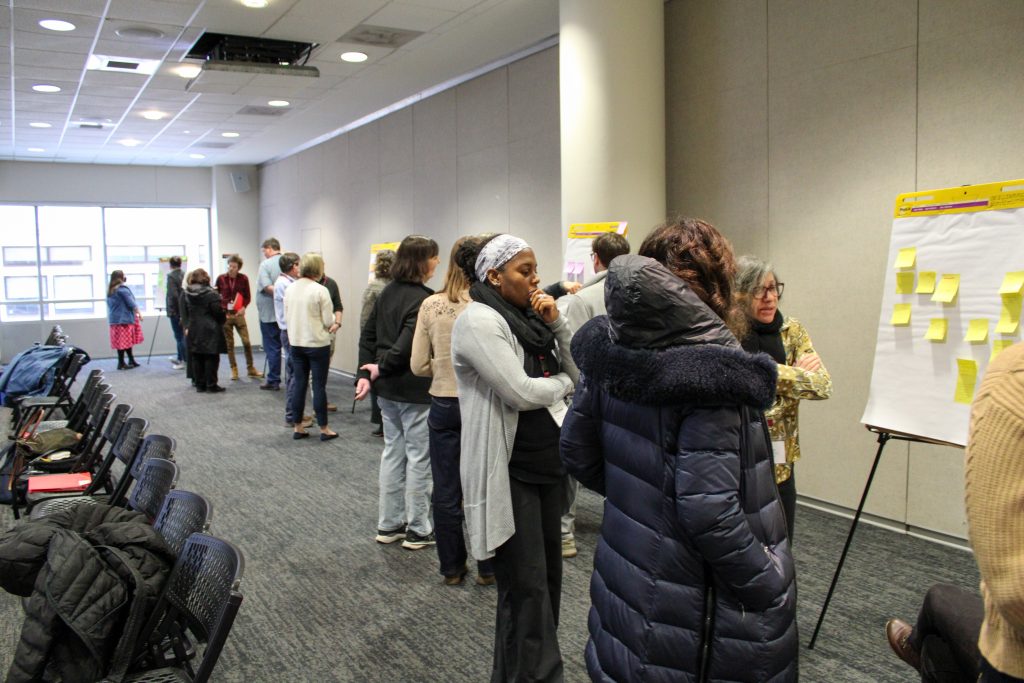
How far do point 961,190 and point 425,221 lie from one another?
6.56 meters

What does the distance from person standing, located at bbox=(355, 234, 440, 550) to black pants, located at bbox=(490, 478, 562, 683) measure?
1537 mm

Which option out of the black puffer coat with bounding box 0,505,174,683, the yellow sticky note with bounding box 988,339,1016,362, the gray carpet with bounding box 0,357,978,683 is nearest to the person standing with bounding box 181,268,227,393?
the gray carpet with bounding box 0,357,978,683

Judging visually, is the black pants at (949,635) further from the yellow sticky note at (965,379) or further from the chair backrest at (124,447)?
the chair backrest at (124,447)

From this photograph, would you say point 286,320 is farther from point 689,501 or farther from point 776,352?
point 689,501

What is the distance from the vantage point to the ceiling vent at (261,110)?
29.2 feet

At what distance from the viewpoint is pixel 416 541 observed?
4.07 meters

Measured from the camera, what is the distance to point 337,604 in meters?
3.43

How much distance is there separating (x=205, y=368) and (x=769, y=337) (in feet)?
26.4

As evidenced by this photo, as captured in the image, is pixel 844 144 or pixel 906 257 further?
pixel 844 144

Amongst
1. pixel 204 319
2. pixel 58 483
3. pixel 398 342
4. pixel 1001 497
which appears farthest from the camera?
pixel 204 319

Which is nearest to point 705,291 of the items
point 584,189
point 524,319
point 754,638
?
point 754,638

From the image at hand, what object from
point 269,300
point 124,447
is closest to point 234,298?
point 269,300

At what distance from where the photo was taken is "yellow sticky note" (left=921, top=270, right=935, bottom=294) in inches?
108

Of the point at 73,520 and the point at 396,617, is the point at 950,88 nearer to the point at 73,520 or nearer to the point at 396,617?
the point at 396,617
